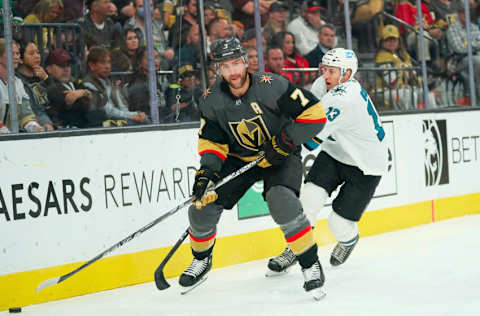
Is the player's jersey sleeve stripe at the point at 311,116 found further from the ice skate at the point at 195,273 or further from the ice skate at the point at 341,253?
the ice skate at the point at 341,253

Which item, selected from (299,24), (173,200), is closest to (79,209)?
(173,200)

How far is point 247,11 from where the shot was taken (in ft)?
17.3

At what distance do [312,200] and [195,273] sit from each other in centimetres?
87

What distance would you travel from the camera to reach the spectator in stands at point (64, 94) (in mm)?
Answer: 4020

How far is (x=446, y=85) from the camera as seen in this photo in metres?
6.53

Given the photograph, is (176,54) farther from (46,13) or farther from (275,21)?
(275,21)

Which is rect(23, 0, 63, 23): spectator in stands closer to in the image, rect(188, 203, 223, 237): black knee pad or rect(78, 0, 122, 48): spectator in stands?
rect(78, 0, 122, 48): spectator in stands

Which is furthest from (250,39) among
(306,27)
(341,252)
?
(341,252)

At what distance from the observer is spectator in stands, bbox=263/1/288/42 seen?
5.30 metres

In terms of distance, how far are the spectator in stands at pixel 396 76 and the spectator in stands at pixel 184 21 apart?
1.73 meters

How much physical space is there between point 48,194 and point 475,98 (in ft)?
13.7

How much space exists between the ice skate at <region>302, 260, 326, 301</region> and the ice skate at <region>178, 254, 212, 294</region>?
0.54 m

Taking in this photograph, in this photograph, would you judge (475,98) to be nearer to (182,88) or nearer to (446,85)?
(446,85)

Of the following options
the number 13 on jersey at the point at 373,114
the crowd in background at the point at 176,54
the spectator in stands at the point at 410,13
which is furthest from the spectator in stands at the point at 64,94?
the spectator in stands at the point at 410,13
